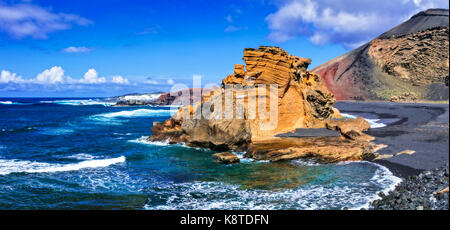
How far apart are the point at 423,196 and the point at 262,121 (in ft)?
37.3

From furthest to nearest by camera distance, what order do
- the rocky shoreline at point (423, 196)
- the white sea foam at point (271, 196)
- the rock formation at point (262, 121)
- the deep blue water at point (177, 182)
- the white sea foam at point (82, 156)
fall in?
the white sea foam at point (82, 156) → the rock formation at point (262, 121) → the deep blue water at point (177, 182) → the white sea foam at point (271, 196) → the rocky shoreline at point (423, 196)

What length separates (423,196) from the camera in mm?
7066

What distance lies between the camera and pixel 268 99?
1844 cm

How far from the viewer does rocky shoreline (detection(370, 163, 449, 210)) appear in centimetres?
643

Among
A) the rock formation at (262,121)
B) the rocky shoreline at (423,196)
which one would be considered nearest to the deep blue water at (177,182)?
the rocky shoreline at (423,196)

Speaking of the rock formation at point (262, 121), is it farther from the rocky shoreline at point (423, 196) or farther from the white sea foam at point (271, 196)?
the rocky shoreline at point (423, 196)

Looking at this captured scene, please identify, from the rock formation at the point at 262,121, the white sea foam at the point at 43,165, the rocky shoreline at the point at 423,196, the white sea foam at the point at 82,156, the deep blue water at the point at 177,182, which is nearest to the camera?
the rocky shoreline at the point at 423,196

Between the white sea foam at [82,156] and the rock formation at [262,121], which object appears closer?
the rock formation at [262,121]

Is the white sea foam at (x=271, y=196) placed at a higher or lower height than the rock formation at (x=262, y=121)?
lower

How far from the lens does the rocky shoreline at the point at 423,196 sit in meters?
6.43

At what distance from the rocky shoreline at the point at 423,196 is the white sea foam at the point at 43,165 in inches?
495

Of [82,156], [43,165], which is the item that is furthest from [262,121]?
[43,165]
